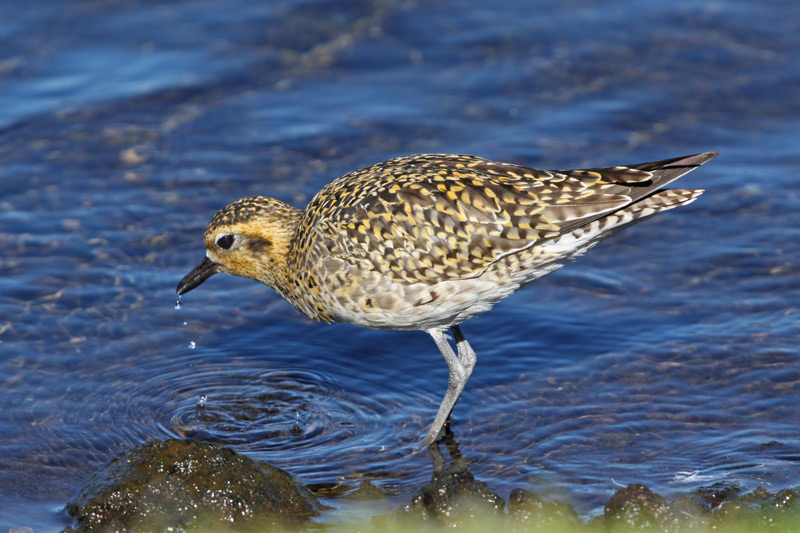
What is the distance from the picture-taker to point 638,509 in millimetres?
6641

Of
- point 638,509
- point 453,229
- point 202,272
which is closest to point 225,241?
point 202,272

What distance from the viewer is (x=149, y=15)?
16.2 meters

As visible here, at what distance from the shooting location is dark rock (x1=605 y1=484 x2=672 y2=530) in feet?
21.6

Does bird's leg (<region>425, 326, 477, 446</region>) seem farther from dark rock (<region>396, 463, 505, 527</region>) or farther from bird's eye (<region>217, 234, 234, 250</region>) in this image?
bird's eye (<region>217, 234, 234, 250</region>)

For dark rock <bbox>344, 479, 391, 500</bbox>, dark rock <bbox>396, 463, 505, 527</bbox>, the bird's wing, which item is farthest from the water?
the bird's wing

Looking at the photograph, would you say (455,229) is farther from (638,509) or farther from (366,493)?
(638,509)

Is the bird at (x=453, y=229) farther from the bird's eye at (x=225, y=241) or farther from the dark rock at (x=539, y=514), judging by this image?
the dark rock at (x=539, y=514)

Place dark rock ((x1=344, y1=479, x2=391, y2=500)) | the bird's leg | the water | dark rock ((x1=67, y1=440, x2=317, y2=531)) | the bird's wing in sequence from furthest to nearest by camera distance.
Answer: the bird's leg
the water
the bird's wing
dark rock ((x1=344, y1=479, x2=391, y2=500))
dark rock ((x1=67, y1=440, x2=317, y2=531))

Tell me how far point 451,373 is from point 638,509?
2547 millimetres

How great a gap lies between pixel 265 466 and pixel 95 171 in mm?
6575

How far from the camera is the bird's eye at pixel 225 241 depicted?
9125 mm

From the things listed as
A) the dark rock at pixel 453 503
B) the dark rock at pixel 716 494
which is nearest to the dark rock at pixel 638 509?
the dark rock at pixel 716 494

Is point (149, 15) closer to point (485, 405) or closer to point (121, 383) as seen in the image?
point (121, 383)

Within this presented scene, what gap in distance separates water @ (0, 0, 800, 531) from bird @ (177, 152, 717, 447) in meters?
1.13
